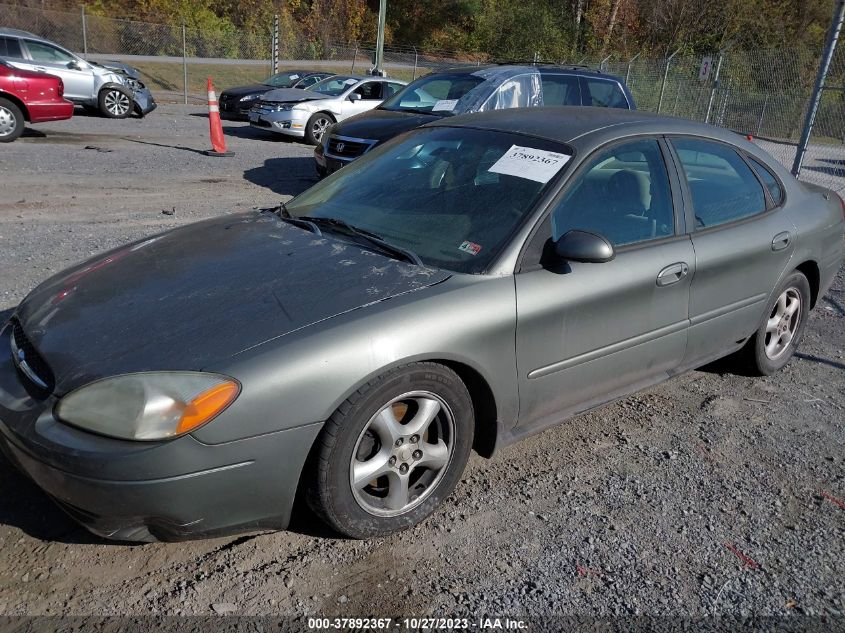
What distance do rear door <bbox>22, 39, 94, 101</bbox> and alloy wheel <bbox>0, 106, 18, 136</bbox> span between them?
3723mm

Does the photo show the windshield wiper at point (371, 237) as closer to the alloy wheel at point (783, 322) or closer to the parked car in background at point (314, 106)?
the alloy wheel at point (783, 322)

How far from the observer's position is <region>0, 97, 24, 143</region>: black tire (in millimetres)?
11400

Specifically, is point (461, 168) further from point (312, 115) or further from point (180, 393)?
point (312, 115)

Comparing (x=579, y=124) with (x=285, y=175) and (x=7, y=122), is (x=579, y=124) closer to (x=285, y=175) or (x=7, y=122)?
(x=285, y=175)

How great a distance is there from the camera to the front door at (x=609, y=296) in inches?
117

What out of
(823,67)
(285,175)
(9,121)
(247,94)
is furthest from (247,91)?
(823,67)

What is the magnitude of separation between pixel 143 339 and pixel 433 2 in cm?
5581

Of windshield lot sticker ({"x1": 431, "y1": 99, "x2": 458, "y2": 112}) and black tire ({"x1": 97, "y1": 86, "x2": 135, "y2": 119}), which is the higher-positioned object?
windshield lot sticker ({"x1": 431, "y1": 99, "x2": 458, "y2": 112})

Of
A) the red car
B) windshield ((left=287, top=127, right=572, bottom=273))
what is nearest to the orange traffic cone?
the red car

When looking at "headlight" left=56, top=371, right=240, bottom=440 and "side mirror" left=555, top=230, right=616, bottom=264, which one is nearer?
"headlight" left=56, top=371, right=240, bottom=440

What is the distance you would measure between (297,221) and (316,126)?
1184 centimetres

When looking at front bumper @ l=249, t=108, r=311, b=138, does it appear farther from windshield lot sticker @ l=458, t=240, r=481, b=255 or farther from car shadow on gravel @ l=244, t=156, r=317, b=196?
windshield lot sticker @ l=458, t=240, r=481, b=255

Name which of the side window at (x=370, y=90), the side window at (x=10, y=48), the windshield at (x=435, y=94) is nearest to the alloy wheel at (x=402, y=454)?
the windshield at (x=435, y=94)

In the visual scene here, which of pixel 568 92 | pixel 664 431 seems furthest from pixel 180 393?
pixel 568 92
